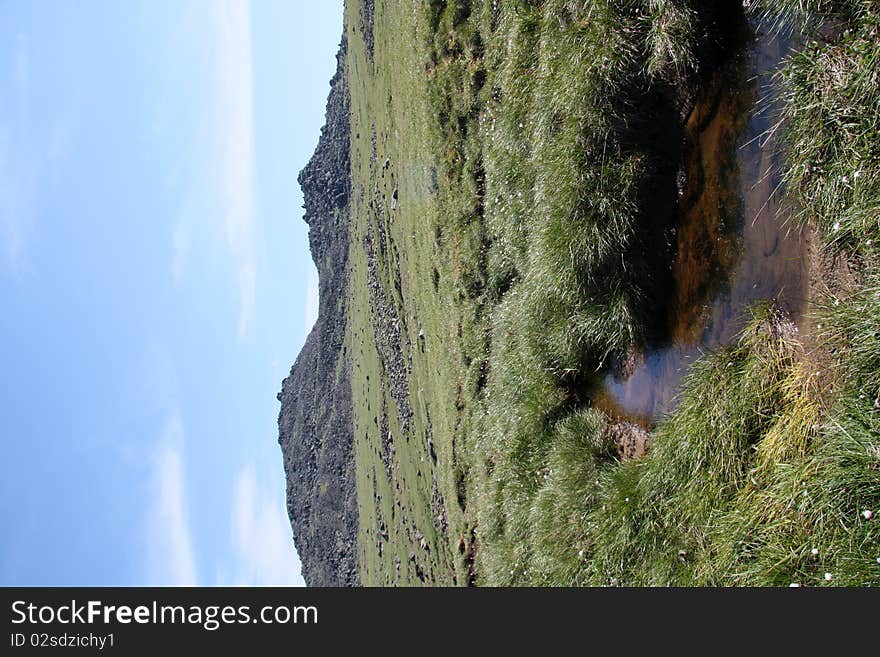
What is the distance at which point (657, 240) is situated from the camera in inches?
384

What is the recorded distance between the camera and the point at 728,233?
28.7 ft

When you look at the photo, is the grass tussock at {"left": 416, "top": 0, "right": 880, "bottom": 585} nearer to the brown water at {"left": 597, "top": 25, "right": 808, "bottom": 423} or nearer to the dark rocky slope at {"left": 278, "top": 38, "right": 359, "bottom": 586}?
the brown water at {"left": 597, "top": 25, "right": 808, "bottom": 423}

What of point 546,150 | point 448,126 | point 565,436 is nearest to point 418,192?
point 448,126

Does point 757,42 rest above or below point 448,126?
below

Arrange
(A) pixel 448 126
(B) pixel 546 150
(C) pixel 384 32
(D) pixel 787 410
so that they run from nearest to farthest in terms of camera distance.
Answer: (D) pixel 787 410 < (B) pixel 546 150 < (A) pixel 448 126 < (C) pixel 384 32

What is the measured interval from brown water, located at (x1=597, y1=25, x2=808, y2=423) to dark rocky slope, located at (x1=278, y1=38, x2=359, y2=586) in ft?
118

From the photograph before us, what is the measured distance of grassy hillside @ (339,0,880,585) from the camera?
250 inches

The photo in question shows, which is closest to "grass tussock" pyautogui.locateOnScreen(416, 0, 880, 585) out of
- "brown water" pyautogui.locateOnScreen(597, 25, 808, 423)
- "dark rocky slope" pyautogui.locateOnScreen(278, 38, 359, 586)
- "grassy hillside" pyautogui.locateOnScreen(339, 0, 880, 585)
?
"grassy hillside" pyautogui.locateOnScreen(339, 0, 880, 585)

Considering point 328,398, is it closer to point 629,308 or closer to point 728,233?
point 629,308

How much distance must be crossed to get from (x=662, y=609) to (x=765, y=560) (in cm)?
127

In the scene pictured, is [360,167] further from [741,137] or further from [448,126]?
[741,137]

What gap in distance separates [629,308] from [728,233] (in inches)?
70.3

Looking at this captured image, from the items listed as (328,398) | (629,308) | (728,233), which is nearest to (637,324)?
(629,308)

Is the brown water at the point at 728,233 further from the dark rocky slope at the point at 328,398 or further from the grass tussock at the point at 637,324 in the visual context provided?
the dark rocky slope at the point at 328,398
